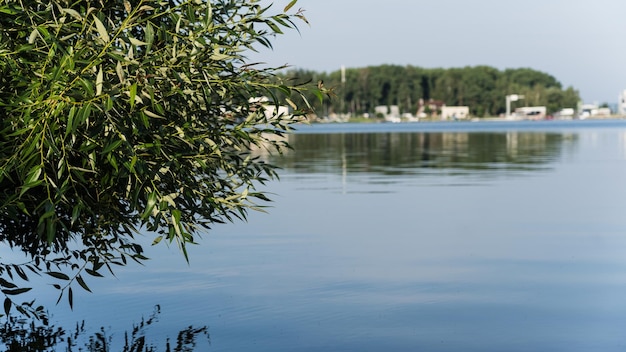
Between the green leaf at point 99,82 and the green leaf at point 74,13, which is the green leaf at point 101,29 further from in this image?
the green leaf at point 74,13

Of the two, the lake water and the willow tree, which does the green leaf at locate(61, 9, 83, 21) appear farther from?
the lake water

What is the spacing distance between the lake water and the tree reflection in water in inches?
10.6

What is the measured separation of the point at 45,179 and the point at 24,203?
1.83 m

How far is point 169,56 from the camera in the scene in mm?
11523

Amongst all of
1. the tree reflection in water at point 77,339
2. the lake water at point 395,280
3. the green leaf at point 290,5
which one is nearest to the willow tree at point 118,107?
the green leaf at point 290,5

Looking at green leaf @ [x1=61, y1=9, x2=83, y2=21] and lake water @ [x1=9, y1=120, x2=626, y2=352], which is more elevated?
green leaf @ [x1=61, y1=9, x2=83, y2=21]

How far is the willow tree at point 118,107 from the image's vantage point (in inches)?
410

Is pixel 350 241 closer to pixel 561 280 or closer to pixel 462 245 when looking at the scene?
pixel 462 245

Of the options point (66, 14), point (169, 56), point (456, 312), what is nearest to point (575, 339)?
point (456, 312)

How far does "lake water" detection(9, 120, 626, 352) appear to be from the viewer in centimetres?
1614

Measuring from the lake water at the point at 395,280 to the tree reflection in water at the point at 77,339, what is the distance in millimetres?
268

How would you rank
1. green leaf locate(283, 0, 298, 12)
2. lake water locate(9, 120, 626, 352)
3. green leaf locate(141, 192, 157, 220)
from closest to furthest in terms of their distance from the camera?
green leaf locate(141, 192, 157, 220) < green leaf locate(283, 0, 298, 12) < lake water locate(9, 120, 626, 352)

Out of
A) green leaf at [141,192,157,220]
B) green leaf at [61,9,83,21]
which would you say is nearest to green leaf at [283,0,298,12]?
green leaf at [61,9,83,21]

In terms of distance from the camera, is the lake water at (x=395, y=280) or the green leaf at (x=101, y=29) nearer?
the green leaf at (x=101, y=29)
